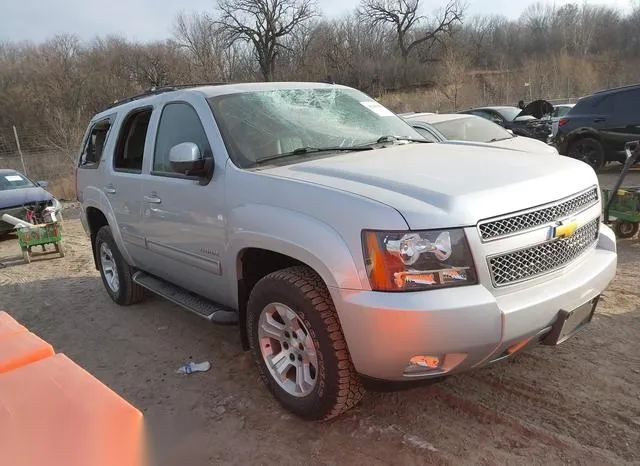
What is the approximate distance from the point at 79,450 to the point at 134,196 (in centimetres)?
372

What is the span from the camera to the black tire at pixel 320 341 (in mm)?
2768

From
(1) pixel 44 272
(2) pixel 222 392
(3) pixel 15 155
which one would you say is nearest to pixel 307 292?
(2) pixel 222 392

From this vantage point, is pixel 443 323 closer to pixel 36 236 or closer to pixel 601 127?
→ pixel 36 236

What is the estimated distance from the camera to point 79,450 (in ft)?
3.64

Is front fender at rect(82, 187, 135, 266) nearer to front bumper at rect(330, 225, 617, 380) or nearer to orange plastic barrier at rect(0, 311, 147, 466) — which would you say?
front bumper at rect(330, 225, 617, 380)

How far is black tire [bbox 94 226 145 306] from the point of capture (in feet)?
17.7

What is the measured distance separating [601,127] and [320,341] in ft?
35.8

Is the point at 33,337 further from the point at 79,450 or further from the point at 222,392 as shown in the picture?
the point at 222,392

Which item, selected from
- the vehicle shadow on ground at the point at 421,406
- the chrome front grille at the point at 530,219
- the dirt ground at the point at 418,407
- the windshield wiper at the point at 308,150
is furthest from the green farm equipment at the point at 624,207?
the windshield wiper at the point at 308,150

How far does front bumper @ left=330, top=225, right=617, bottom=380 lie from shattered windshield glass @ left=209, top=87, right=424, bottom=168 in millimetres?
1331

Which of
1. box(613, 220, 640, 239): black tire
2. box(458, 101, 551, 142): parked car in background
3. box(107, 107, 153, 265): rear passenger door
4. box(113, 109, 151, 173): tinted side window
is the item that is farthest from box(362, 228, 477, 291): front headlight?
box(458, 101, 551, 142): parked car in background

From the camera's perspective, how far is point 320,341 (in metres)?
2.80

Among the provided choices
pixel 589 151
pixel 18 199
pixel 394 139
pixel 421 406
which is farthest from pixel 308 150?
pixel 589 151

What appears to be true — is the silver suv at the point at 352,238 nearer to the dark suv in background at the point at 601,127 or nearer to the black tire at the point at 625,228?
the black tire at the point at 625,228
